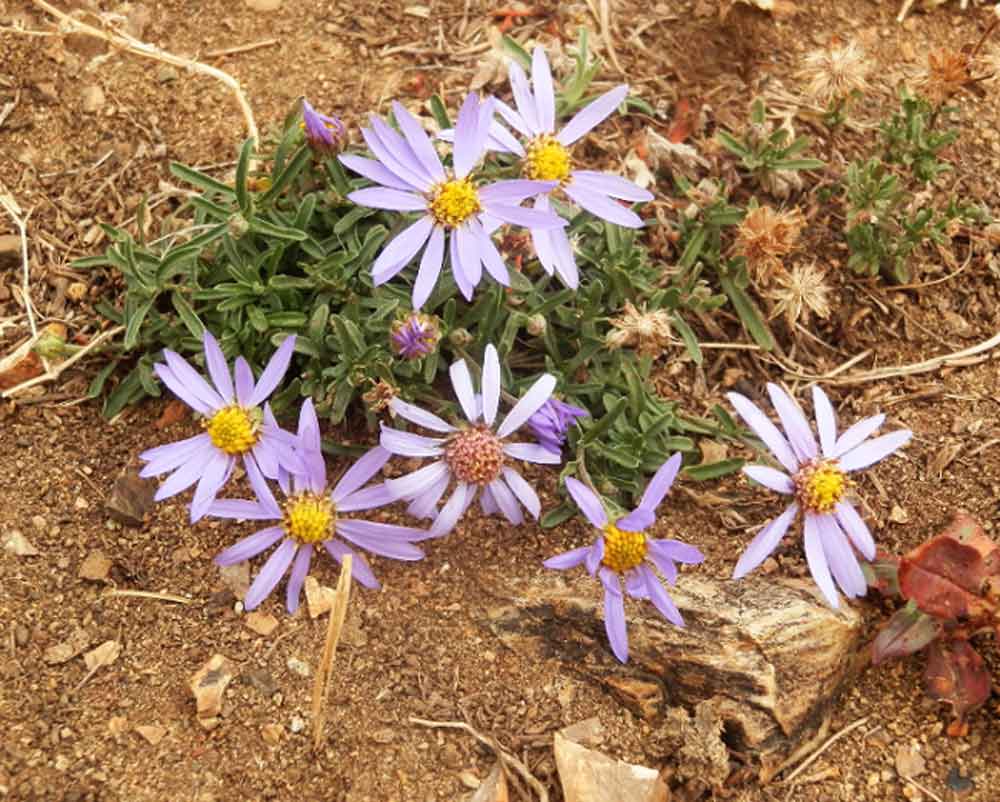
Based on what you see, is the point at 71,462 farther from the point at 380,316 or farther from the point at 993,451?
the point at 993,451

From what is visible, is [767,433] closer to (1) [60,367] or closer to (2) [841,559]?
(2) [841,559]

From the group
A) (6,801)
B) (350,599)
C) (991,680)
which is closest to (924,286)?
(991,680)

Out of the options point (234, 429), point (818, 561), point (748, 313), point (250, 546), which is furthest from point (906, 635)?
point (234, 429)

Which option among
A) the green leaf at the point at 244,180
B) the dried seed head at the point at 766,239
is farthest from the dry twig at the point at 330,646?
the dried seed head at the point at 766,239

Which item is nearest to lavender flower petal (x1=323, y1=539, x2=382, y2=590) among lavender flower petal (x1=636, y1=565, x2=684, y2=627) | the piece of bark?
the piece of bark

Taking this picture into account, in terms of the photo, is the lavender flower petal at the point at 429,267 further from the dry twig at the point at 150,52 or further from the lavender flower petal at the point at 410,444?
the dry twig at the point at 150,52

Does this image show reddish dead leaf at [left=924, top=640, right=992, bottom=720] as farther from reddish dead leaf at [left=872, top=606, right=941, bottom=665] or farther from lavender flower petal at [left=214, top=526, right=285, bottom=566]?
lavender flower petal at [left=214, top=526, right=285, bottom=566]
